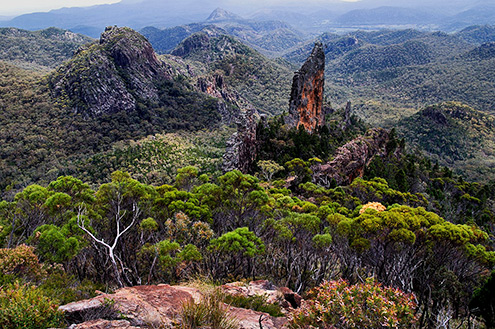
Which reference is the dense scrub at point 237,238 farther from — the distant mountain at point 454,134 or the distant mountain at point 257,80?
the distant mountain at point 257,80

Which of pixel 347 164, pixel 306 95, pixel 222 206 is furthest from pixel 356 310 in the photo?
pixel 306 95

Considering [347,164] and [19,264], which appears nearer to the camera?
[19,264]

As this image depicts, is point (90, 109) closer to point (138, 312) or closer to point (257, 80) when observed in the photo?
point (138, 312)

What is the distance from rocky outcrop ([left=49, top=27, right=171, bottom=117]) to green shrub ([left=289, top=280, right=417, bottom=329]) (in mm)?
91765

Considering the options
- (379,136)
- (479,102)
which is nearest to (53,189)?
(379,136)

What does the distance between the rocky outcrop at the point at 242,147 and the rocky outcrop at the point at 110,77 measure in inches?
2396

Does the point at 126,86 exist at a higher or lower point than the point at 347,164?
higher

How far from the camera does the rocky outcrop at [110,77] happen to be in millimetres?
84750

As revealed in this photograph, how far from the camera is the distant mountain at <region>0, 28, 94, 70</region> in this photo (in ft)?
505

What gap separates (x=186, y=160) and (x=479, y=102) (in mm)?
181105

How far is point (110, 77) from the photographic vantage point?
91375 millimetres

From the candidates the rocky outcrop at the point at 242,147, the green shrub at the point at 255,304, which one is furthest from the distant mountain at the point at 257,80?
the green shrub at the point at 255,304

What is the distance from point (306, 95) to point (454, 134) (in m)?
82.3

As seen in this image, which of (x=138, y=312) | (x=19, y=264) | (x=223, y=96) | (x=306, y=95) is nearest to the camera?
(x=138, y=312)
